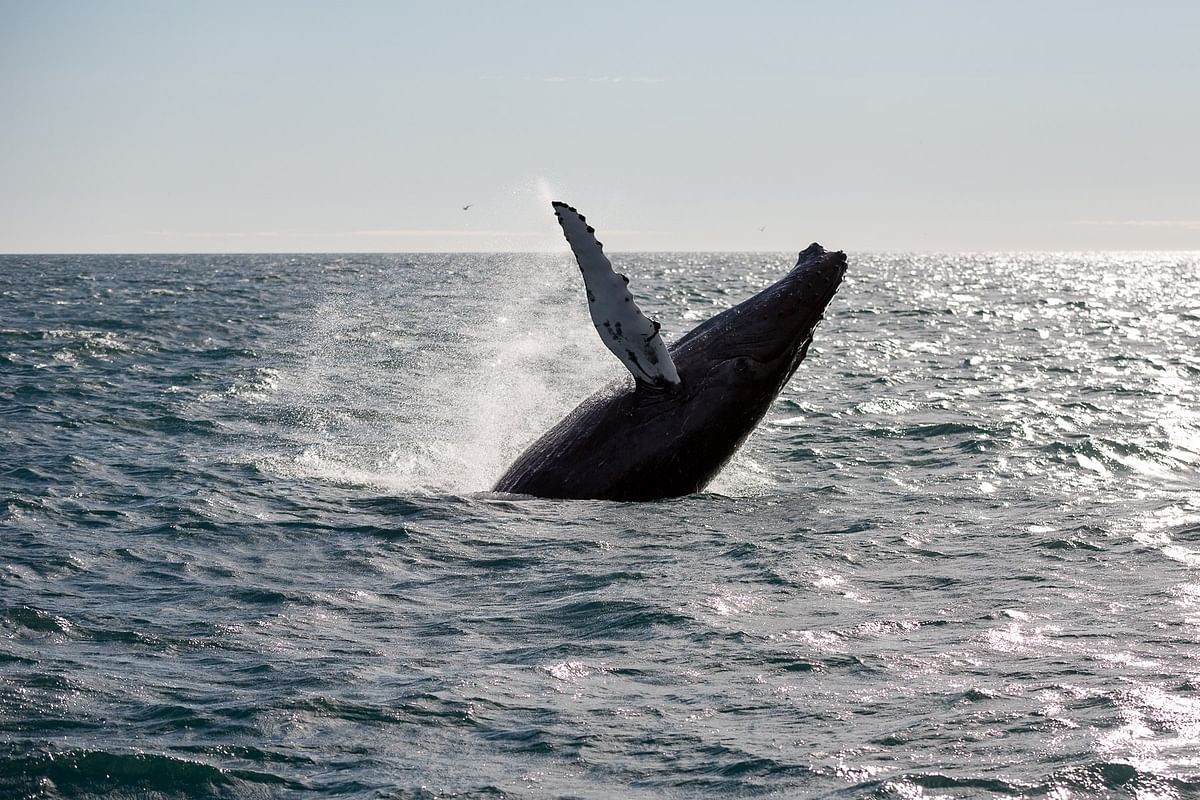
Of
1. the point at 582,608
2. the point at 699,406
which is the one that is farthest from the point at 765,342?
the point at 582,608

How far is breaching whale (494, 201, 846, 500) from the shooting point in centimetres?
1017

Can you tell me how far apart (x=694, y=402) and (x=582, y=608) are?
309cm

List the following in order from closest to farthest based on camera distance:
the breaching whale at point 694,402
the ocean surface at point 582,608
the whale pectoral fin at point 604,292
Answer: the ocean surface at point 582,608 → the whale pectoral fin at point 604,292 → the breaching whale at point 694,402

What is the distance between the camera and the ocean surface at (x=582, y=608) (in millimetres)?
5074

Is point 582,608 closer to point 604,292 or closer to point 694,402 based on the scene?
point 604,292

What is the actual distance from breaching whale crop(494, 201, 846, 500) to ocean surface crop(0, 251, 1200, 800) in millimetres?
293

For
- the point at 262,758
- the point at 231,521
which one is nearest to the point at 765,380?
the point at 231,521

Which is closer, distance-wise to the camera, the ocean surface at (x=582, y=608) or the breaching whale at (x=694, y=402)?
the ocean surface at (x=582, y=608)

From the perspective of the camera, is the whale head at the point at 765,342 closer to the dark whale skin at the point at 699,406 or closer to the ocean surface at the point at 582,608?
the dark whale skin at the point at 699,406

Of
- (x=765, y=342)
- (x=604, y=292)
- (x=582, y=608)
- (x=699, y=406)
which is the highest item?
(x=604, y=292)

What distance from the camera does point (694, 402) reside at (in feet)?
33.4

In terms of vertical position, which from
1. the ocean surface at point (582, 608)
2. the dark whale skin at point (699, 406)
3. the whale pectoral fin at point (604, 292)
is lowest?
the ocean surface at point (582, 608)

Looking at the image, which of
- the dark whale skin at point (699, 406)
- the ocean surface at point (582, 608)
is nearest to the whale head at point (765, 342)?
the dark whale skin at point (699, 406)

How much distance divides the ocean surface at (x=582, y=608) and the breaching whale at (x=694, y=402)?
29 centimetres
